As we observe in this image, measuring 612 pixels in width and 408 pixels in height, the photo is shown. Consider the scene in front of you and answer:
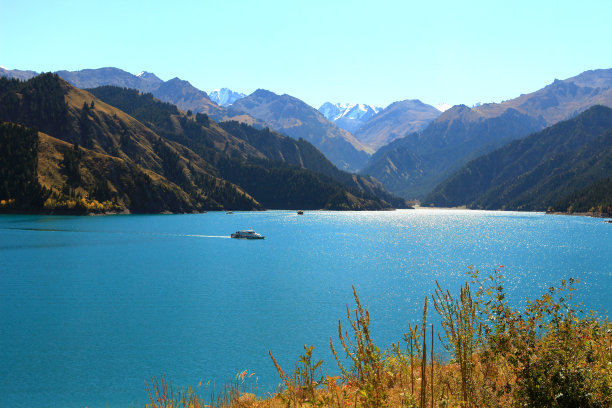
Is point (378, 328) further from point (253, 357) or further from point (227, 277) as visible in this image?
point (227, 277)

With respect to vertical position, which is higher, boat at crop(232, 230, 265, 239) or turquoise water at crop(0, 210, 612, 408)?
boat at crop(232, 230, 265, 239)

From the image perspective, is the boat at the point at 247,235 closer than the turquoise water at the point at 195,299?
No

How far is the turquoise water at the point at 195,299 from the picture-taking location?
3169cm

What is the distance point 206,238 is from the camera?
146 meters

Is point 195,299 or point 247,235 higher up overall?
point 247,235

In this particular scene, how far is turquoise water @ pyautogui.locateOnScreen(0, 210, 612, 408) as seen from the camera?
104 feet

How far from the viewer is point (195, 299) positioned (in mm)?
57969

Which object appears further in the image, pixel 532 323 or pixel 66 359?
pixel 66 359

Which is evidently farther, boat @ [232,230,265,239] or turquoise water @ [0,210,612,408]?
boat @ [232,230,265,239]

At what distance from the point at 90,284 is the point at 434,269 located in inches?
2639

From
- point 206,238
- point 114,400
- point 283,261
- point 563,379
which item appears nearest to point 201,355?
point 114,400

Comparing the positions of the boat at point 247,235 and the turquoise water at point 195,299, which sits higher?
the boat at point 247,235

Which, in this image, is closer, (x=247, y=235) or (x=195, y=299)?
(x=195, y=299)

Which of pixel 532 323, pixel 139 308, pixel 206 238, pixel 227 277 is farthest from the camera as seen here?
pixel 206 238
